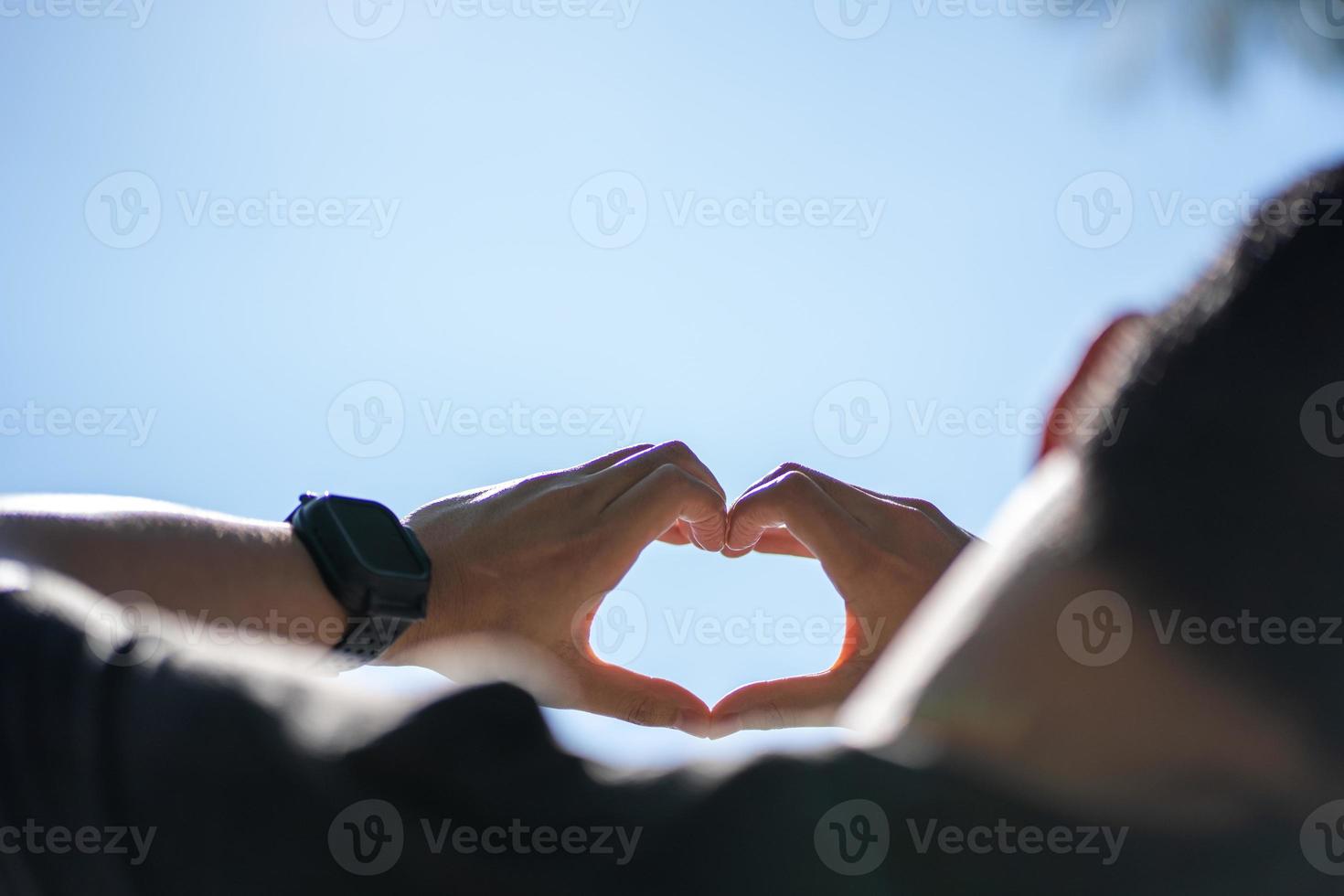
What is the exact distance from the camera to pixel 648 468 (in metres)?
1.59

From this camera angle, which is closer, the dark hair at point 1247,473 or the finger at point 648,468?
the dark hair at point 1247,473

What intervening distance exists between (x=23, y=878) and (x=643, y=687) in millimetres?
1073

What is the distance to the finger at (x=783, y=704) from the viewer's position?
4.64 ft

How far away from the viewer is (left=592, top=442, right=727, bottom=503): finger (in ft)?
5.16

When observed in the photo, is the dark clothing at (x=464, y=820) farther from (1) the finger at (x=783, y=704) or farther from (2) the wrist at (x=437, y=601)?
(1) the finger at (x=783, y=704)

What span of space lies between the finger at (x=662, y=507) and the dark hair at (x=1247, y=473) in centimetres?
110

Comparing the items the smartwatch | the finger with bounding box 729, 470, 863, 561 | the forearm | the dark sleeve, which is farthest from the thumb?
the dark sleeve

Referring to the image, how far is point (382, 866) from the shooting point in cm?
40

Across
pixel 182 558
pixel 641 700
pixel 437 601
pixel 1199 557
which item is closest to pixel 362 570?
pixel 182 558

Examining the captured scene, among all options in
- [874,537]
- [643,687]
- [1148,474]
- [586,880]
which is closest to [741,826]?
[586,880]

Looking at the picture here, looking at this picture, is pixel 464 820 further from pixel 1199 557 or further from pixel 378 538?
pixel 378 538

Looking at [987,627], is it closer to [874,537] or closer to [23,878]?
[23,878]

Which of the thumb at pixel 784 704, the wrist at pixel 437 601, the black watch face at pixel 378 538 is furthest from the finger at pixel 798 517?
the black watch face at pixel 378 538

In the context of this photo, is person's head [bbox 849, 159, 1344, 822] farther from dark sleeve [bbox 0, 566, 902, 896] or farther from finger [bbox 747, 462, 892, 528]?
finger [bbox 747, 462, 892, 528]
